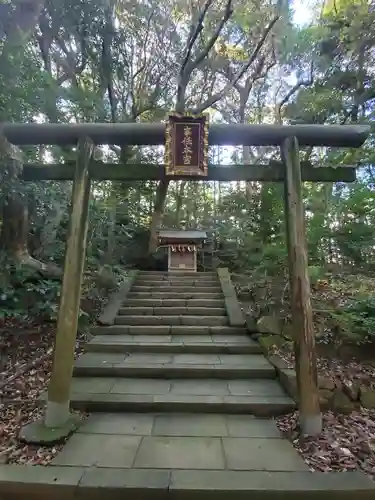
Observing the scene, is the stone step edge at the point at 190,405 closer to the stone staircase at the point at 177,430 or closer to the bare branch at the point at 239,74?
the stone staircase at the point at 177,430

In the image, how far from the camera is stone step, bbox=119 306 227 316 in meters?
6.58

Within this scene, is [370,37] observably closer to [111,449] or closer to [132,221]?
[132,221]

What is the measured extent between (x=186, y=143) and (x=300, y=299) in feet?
6.35

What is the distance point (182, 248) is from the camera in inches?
458

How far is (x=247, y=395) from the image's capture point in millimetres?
3502

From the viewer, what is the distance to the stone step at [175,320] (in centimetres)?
611

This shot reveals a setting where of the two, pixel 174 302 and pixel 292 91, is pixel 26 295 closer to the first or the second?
pixel 174 302

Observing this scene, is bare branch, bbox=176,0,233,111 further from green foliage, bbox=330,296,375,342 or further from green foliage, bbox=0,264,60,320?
green foliage, bbox=330,296,375,342

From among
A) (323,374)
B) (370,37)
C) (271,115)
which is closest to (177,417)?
(323,374)

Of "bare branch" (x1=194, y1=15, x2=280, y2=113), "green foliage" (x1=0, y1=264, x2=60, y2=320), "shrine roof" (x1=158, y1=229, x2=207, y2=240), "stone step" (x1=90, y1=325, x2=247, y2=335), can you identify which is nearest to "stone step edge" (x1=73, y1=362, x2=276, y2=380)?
"green foliage" (x1=0, y1=264, x2=60, y2=320)

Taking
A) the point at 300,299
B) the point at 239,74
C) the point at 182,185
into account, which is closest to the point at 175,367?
the point at 300,299

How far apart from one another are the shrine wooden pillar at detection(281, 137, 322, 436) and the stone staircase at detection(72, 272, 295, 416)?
38 cm

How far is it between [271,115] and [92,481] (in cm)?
1723

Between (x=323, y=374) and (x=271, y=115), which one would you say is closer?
(x=323, y=374)
